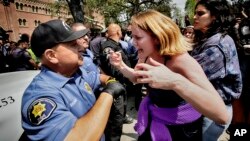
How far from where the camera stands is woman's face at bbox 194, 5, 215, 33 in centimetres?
276

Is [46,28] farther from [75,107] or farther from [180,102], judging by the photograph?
[180,102]

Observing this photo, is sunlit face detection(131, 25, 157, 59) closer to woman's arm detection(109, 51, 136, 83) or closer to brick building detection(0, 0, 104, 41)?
woman's arm detection(109, 51, 136, 83)

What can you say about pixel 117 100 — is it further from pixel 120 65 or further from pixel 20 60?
pixel 20 60

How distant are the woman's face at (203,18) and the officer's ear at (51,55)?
1.53 meters

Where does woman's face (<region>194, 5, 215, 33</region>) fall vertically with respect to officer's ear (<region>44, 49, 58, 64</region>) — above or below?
above

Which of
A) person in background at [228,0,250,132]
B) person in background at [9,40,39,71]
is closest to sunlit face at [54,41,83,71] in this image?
person in background at [228,0,250,132]

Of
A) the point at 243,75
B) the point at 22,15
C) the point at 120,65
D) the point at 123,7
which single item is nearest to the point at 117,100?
the point at 120,65

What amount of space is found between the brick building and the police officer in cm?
3050

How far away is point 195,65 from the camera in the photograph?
1.74 meters

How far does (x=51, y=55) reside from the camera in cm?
193

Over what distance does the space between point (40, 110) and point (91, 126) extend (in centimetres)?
31

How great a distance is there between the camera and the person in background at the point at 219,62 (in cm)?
243

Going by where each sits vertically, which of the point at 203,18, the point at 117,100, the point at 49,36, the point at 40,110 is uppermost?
the point at 203,18

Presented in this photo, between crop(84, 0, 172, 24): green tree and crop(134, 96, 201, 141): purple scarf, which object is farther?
crop(84, 0, 172, 24): green tree
